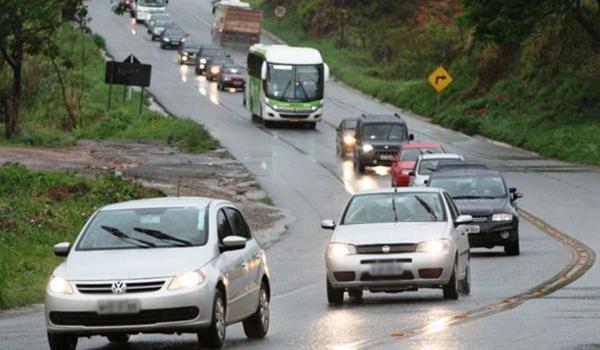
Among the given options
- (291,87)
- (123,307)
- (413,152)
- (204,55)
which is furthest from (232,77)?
(123,307)

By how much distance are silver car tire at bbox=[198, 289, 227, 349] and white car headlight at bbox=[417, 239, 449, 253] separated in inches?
208

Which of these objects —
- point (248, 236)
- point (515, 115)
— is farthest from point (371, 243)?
point (515, 115)

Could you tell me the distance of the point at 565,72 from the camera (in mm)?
71000

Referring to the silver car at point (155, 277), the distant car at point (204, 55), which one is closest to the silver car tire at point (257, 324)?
the silver car at point (155, 277)

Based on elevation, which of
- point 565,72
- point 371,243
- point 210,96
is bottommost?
point 210,96

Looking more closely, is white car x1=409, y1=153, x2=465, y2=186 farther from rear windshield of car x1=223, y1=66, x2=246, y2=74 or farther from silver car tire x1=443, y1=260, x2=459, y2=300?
rear windshield of car x1=223, y1=66, x2=246, y2=74

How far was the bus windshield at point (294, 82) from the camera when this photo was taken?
2771 inches

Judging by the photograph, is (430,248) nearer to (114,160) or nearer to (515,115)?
(114,160)

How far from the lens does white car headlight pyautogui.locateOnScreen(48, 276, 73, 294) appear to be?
1529cm

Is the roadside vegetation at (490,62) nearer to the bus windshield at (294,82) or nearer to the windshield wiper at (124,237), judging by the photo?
the bus windshield at (294,82)

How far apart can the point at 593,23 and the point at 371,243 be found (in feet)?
169

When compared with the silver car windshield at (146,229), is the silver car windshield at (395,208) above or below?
below

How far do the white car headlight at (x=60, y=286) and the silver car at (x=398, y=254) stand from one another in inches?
238

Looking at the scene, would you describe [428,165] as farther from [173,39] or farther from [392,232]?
[173,39]
